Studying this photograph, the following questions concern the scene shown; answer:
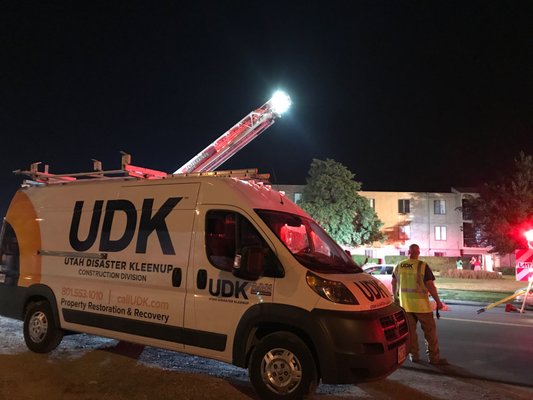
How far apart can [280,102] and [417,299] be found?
11875 millimetres

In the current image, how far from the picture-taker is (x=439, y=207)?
43.8 metres

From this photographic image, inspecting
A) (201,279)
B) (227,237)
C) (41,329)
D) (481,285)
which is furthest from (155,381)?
(481,285)

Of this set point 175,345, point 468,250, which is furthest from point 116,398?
point 468,250

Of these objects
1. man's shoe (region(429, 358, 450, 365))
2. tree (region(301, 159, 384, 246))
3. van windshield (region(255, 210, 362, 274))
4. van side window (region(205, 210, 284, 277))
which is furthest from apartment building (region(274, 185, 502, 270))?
van side window (region(205, 210, 284, 277))

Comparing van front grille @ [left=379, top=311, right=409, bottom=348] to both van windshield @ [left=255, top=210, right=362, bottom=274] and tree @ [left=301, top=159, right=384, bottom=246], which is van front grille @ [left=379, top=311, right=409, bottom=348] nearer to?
van windshield @ [left=255, top=210, right=362, bottom=274]

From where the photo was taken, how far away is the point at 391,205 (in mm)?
43594

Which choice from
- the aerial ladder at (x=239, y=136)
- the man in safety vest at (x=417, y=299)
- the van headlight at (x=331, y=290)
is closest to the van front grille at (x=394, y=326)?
the van headlight at (x=331, y=290)

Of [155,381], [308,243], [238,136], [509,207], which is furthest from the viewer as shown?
[509,207]

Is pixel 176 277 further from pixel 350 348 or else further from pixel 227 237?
pixel 350 348

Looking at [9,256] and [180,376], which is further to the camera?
[9,256]

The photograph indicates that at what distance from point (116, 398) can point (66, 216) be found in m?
3.06

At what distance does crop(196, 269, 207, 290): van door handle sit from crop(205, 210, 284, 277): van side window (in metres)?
0.17

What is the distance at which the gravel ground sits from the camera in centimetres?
504

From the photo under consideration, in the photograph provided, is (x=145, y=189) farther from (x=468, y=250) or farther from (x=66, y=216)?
(x=468, y=250)
